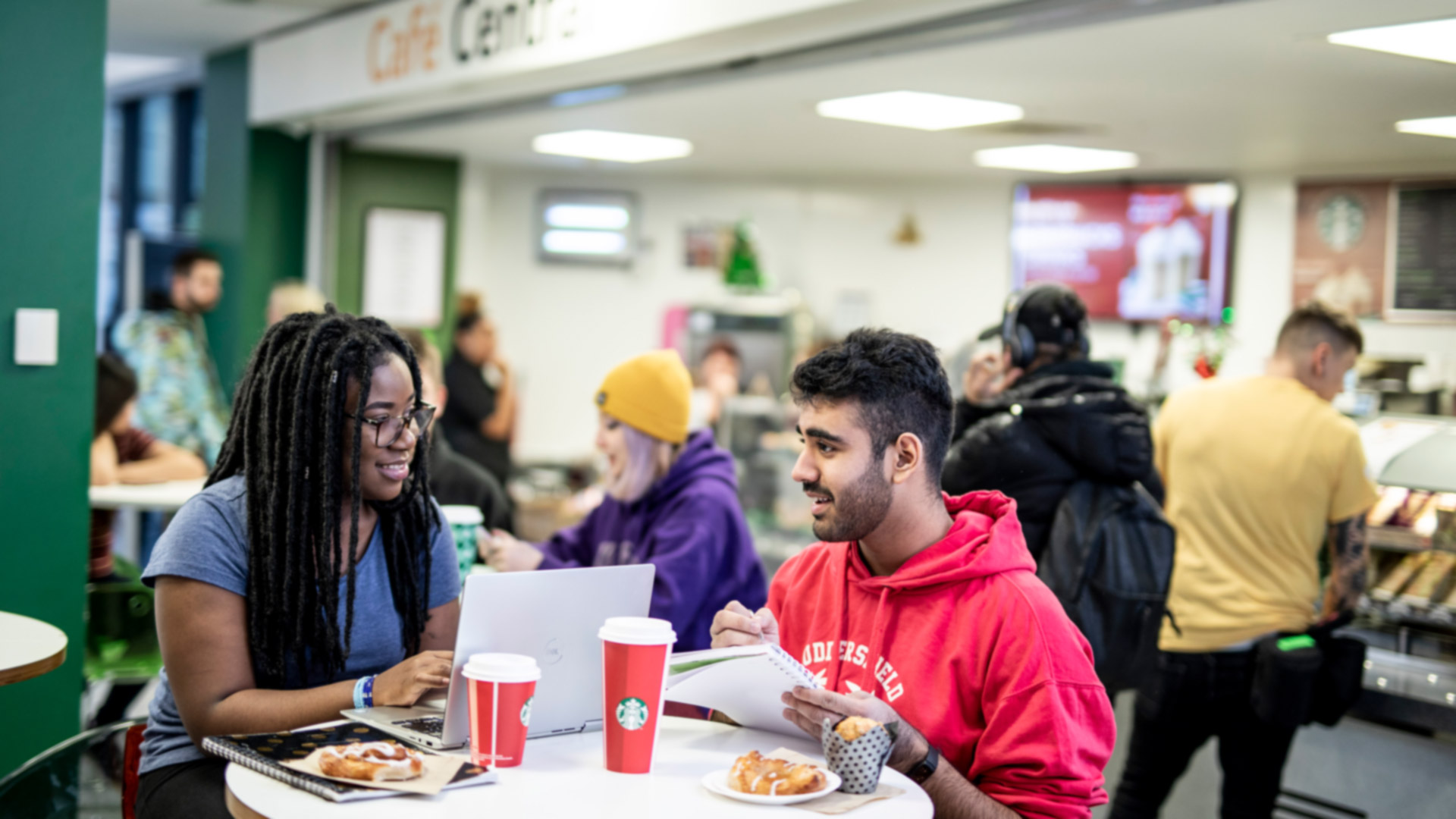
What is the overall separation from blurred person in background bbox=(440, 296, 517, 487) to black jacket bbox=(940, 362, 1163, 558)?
4108 mm

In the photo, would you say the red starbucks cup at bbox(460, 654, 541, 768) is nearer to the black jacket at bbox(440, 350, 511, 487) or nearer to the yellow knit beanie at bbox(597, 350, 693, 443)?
the yellow knit beanie at bbox(597, 350, 693, 443)

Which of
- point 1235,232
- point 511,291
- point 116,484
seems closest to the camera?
point 116,484

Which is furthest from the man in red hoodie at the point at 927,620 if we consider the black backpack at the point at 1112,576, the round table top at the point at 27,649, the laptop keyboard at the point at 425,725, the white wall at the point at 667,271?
the white wall at the point at 667,271

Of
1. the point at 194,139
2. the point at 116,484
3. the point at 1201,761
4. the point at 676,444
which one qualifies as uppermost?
the point at 194,139

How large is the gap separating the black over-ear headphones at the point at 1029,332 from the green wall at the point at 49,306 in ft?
8.21

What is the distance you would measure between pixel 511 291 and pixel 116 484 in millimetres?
4226

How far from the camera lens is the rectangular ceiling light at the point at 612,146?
22.2 ft

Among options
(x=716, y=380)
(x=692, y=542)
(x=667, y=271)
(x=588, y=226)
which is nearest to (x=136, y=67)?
(x=588, y=226)

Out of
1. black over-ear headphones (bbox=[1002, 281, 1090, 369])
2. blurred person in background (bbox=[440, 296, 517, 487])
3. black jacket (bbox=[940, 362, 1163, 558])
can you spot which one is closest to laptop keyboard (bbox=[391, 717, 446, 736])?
black jacket (bbox=[940, 362, 1163, 558])

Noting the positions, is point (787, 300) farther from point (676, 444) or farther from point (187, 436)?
point (676, 444)

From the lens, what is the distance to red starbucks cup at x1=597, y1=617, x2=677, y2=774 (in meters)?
1.65

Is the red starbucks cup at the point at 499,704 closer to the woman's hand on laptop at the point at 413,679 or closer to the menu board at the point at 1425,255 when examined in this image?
the woman's hand on laptop at the point at 413,679

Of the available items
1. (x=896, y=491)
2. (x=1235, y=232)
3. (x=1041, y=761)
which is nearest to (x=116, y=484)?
(x=896, y=491)

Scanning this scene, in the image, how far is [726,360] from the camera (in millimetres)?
7434
